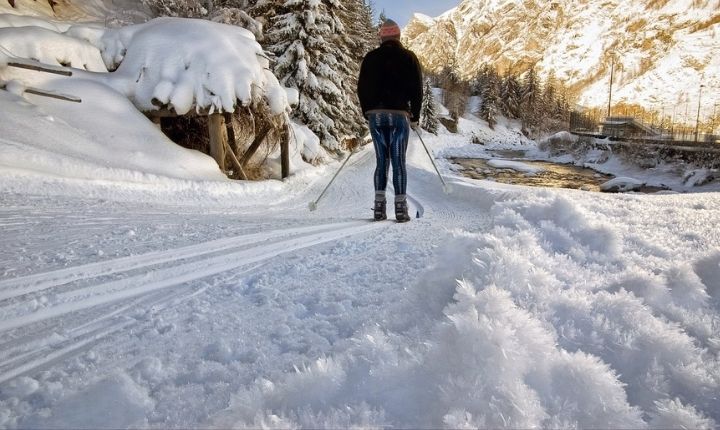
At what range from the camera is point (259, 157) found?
42.3 feet

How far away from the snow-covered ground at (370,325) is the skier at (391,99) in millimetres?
1230

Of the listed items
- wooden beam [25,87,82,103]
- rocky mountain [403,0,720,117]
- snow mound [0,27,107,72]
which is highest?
rocky mountain [403,0,720,117]

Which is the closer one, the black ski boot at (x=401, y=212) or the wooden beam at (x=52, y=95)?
the black ski boot at (x=401, y=212)

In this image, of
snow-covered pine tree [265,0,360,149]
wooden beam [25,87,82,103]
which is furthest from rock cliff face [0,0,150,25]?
wooden beam [25,87,82,103]

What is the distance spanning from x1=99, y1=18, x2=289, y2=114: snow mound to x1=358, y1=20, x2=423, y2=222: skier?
17.4ft

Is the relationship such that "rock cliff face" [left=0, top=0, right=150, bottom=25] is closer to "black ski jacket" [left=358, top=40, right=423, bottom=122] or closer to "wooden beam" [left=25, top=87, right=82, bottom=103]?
"wooden beam" [left=25, top=87, right=82, bottom=103]

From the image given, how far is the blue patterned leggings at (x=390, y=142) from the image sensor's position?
432cm

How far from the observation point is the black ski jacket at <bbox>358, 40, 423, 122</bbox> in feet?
13.8

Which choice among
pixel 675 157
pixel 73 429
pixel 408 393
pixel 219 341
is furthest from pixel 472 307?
pixel 675 157

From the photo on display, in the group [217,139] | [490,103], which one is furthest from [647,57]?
[217,139]

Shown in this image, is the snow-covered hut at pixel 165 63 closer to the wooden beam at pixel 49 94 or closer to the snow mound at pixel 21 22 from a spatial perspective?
the snow mound at pixel 21 22

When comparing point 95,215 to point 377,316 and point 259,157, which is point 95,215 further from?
point 259,157

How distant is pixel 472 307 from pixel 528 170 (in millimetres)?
23941

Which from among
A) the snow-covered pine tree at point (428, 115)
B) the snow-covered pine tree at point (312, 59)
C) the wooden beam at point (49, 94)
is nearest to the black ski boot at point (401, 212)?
the wooden beam at point (49, 94)
